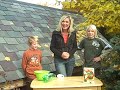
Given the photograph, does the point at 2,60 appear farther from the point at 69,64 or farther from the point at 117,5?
the point at 117,5

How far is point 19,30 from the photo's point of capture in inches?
279

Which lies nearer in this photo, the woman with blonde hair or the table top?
the table top

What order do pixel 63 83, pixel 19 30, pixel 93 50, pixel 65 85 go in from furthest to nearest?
1. pixel 19 30
2. pixel 93 50
3. pixel 63 83
4. pixel 65 85

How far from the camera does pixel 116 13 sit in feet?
22.7

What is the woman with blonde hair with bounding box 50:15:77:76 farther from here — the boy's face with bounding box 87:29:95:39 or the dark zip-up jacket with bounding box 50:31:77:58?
the boy's face with bounding box 87:29:95:39

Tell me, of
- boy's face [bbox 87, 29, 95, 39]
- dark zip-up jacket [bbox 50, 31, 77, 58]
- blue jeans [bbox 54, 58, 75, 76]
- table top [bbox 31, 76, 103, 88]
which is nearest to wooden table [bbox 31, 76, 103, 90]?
table top [bbox 31, 76, 103, 88]

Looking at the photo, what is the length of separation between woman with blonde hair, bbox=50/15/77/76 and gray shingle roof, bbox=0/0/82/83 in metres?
0.76

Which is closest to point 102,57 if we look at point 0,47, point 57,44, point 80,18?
point 57,44

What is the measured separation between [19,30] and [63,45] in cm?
188

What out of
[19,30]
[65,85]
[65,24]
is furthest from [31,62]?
[19,30]

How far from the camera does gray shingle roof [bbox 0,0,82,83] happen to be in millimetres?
5551

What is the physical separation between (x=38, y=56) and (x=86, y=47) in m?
1.00

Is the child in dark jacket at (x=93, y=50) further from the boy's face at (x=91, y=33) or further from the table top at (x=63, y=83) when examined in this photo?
the table top at (x=63, y=83)

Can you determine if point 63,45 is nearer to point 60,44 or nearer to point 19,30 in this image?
point 60,44
